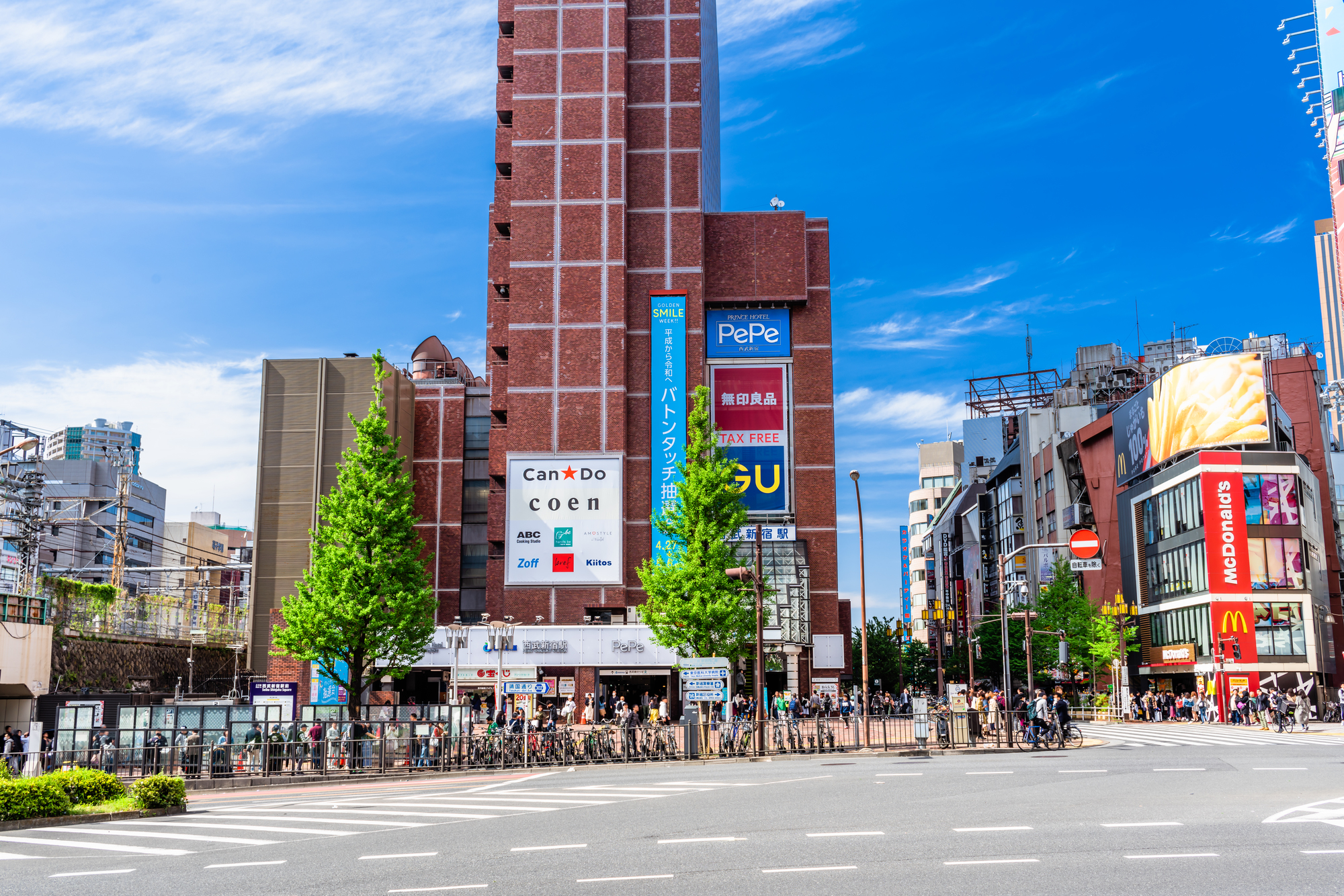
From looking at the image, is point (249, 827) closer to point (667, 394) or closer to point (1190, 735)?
point (1190, 735)

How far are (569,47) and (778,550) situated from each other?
32.6 metres

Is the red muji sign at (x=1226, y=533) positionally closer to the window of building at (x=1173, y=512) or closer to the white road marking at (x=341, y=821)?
the window of building at (x=1173, y=512)

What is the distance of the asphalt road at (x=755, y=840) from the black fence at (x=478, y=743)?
16.2ft

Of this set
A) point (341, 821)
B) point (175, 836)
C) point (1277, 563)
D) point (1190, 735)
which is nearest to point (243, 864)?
point (175, 836)

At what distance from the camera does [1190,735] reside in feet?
136

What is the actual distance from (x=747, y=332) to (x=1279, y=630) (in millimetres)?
35476

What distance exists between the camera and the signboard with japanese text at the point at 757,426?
210 ft

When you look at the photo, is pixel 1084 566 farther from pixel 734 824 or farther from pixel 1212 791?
pixel 734 824

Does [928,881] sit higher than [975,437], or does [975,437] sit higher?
[975,437]

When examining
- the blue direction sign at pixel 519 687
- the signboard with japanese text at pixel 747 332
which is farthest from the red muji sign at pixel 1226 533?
the blue direction sign at pixel 519 687

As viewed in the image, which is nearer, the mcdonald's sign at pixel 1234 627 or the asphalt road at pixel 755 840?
the asphalt road at pixel 755 840

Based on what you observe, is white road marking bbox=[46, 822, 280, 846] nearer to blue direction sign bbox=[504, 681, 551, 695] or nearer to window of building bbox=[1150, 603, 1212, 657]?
blue direction sign bbox=[504, 681, 551, 695]

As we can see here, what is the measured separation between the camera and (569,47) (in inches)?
2623

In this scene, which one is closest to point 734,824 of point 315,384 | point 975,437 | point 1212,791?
point 1212,791
